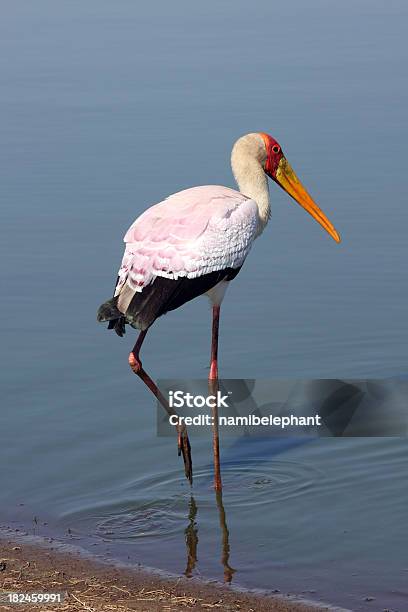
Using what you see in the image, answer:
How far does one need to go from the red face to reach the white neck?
10 centimetres

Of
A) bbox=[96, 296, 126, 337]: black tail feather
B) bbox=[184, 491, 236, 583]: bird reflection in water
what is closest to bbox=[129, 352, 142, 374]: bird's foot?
bbox=[96, 296, 126, 337]: black tail feather

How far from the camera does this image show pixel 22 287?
36.4 ft

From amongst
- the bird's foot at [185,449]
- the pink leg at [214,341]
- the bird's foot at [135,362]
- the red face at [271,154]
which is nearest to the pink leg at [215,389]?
the pink leg at [214,341]

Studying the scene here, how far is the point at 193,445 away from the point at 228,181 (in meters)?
4.61

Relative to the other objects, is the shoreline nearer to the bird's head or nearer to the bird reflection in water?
the bird reflection in water

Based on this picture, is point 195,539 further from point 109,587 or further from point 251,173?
point 251,173

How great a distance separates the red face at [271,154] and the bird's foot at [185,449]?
5.74 ft

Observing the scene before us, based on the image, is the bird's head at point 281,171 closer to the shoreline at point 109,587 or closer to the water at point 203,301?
the water at point 203,301

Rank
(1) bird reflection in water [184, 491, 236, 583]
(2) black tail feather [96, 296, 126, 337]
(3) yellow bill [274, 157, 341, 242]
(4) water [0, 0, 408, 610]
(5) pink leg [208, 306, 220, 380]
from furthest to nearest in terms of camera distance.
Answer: (3) yellow bill [274, 157, 341, 242], (5) pink leg [208, 306, 220, 380], (2) black tail feather [96, 296, 126, 337], (4) water [0, 0, 408, 610], (1) bird reflection in water [184, 491, 236, 583]

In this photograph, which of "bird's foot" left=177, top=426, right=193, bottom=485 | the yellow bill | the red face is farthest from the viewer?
the yellow bill

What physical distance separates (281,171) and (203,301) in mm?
2465

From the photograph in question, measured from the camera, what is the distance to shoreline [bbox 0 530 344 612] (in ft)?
20.2

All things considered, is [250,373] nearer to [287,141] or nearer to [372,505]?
[372,505]

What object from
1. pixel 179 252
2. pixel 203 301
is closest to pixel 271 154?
pixel 179 252
